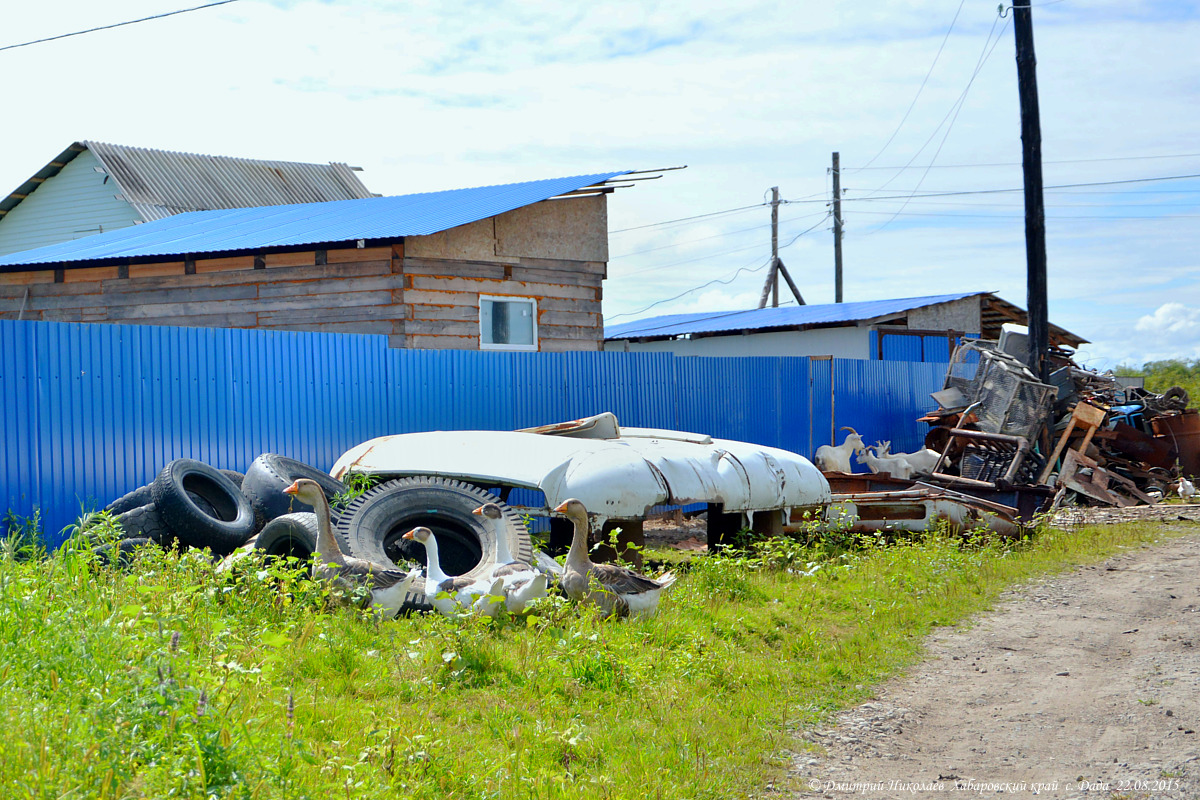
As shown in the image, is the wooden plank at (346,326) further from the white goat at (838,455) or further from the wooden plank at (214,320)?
the white goat at (838,455)

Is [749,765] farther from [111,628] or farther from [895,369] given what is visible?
[895,369]

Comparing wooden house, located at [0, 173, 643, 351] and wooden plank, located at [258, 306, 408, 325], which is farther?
wooden house, located at [0, 173, 643, 351]

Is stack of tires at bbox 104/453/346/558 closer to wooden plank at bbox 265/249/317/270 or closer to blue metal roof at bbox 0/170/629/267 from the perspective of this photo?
blue metal roof at bbox 0/170/629/267

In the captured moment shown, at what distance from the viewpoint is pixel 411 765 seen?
3805 mm

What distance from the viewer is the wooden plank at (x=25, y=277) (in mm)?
15695

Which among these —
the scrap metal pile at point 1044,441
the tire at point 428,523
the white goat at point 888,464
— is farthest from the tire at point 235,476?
the white goat at point 888,464

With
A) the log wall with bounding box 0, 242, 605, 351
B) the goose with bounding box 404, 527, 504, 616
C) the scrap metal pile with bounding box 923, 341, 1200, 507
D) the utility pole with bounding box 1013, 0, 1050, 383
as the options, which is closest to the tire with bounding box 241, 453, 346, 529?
the goose with bounding box 404, 527, 504, 616

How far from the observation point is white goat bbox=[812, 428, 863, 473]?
14.4m

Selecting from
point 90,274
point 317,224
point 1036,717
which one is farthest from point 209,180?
point 1036,717

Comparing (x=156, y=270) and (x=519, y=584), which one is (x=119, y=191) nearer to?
(x=156, y=270)

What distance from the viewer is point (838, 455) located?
1455cm

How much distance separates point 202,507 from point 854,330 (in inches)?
696

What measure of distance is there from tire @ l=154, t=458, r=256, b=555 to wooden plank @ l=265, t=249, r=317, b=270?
21.8ft

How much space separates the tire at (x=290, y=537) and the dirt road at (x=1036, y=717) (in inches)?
144
